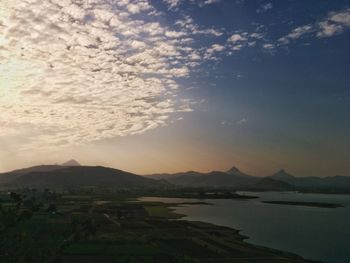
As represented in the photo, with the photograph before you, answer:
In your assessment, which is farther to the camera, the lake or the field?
the lake

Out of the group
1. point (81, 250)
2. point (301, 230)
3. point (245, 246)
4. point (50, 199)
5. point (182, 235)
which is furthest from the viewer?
point (50, 199)

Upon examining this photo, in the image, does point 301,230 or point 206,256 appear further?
point 301,230

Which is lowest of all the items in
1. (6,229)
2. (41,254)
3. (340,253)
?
(340,253)

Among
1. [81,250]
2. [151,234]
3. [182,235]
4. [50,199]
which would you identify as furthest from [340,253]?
[50,199]

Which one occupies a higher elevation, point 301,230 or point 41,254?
point 41,254

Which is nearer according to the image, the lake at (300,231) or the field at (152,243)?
the field at (152,243)

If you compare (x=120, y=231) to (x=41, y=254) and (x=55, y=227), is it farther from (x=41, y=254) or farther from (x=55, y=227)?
(x=41, y=254)

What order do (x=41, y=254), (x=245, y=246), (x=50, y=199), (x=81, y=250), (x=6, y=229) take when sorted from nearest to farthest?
(x=6, y=229) < (x=41, y=254) < (x=81, y=250) < (x=245, y=246) < (x=50, y=199)

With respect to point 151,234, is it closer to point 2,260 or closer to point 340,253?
point 340,253

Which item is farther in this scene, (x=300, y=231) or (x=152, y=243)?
(x=300, y=231)

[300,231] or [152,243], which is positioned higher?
[152,243]

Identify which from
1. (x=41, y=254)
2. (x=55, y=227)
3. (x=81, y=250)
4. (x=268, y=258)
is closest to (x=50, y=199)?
(x=55, y=227)
